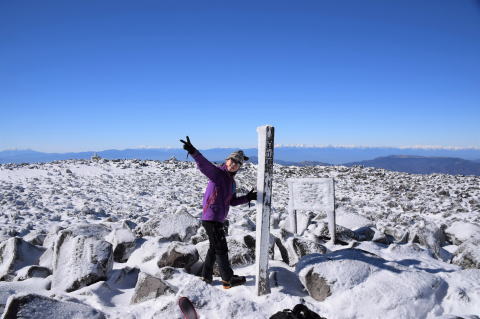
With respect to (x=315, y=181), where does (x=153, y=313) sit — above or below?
below

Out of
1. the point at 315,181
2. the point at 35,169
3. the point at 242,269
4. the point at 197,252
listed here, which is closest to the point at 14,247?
the point at 197,252

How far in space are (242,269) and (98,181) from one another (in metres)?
15.2

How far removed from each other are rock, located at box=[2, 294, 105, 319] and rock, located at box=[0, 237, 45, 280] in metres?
2.54

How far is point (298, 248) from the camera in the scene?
19.4ft

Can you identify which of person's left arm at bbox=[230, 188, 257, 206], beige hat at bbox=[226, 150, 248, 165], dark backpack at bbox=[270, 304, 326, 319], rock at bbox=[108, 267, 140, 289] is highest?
beige hat at bbox=[226, 150, 248, 165]

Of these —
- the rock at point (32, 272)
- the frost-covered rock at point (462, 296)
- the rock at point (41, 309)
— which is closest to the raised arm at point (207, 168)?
the rock at point (41, 309)

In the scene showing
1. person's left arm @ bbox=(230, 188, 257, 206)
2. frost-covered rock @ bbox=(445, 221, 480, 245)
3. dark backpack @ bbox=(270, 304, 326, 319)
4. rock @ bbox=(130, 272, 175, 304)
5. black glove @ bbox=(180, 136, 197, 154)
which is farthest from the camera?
frost-covered rock @ bbox=(445, 221, 480, 245)

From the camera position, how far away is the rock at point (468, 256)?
5705 millimetres

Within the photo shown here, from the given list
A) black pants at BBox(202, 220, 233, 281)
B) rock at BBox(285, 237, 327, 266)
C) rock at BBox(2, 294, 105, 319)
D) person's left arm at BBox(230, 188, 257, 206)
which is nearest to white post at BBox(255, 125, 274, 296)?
person's left arm at BBox(230, 188, 257, 206)

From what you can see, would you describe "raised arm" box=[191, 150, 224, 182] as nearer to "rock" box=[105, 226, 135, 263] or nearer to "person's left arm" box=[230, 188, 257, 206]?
"person's left arm" box=[230, 188, 257, 206]

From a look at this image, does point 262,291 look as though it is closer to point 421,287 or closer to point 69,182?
point 421,287

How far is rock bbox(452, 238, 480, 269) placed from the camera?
5705mm

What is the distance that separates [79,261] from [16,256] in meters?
1.74

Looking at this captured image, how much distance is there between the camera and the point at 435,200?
58.9ft
